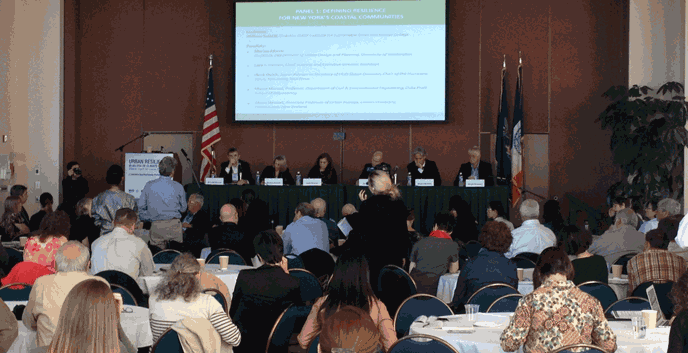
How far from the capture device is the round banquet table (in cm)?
325

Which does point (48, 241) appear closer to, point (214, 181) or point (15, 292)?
point (15, 292)

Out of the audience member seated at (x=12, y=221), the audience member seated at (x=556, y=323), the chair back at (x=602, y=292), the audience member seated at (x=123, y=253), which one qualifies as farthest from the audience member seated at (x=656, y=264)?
the audience member seated at (x=12, y=221)

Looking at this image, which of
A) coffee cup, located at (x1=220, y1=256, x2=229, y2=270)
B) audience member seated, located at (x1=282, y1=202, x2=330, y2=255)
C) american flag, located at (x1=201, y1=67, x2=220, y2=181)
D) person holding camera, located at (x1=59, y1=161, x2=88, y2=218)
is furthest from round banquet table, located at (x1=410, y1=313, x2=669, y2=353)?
person holding camera, located at (x1=59, y1=161, x2=88, y2=218)

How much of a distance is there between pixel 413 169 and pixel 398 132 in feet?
4.56

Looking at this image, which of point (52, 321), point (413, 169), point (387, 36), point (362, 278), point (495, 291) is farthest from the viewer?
Result: point (387, 36)

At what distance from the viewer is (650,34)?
34.6ft

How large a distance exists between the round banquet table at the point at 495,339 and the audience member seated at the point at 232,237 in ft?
9.19

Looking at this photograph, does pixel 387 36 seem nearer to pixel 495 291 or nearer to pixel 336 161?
pixel 336 161

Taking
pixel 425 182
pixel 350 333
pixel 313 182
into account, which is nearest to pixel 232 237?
pixel 313 182

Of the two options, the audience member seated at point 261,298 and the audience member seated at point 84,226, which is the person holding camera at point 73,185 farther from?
the audience member seated at point 261,298

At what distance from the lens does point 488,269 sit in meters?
4.59

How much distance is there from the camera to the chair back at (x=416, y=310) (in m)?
4.02

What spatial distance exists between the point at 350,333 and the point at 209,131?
29.8ft

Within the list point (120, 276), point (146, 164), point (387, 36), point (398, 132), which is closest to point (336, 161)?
point (398, 132)
